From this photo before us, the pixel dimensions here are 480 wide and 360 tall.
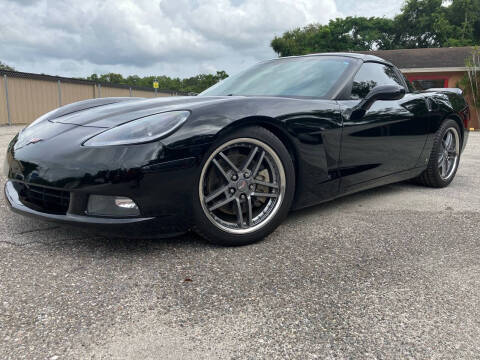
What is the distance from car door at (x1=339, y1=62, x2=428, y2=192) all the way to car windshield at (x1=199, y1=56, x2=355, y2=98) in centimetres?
16

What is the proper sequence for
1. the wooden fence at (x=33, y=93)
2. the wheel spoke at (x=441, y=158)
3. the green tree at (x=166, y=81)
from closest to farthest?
1. the wheel spoke at (x=441, y=158)
2. the wooden fence at (x=33, y=93)
3. the green tree at (x=166, y=81)

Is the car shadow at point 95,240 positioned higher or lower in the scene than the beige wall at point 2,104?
lower

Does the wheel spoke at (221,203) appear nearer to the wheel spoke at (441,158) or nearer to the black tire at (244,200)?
the black tire at (244,200)

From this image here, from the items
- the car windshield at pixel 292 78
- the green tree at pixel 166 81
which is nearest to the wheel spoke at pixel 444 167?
the car windshield at pixel 292 78

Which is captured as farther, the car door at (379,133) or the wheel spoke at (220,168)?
the car door at (379,133)

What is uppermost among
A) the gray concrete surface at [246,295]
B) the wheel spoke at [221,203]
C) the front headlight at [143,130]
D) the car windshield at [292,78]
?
the car windshield at [292,78]

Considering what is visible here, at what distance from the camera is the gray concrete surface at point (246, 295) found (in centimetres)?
135

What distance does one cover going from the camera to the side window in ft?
9.68

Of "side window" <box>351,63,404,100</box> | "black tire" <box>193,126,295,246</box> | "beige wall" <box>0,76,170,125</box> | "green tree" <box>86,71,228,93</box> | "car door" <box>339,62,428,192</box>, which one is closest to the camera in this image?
"black tire" <box>193,126,295,246</box>

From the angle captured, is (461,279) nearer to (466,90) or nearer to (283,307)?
(283,307)

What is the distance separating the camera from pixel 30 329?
4.59ft

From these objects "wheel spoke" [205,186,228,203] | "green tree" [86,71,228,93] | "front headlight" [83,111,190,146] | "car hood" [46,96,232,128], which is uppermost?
"green tree" [86,71,228,93]

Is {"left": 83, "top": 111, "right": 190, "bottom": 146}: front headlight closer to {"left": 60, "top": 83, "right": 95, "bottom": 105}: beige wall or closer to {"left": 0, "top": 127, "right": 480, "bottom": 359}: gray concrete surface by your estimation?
{"left": 0, "top": 127, "right": 480, "bottom": 359}: gray concrete surface

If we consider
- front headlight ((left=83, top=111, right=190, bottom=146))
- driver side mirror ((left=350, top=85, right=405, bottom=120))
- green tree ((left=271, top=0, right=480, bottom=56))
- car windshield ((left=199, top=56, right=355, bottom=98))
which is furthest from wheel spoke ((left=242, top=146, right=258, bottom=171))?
green tree ((left=271, top=0, right=480, bottom=56))
